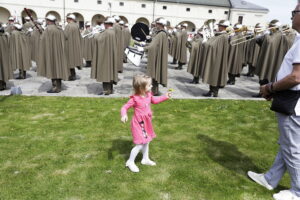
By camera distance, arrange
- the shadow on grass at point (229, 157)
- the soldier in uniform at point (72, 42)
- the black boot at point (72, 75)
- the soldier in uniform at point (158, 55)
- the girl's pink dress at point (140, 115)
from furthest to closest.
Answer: the black boot at point (72, 75)
the soldier in uniform at point (72, 42)
the soldier in uniform at point (158, 55)
the shadow on grass at point (229, 157)
the girl's pink dress at point (140, 115)

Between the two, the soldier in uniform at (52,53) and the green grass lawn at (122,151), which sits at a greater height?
the soldier in uniform at (52,53)

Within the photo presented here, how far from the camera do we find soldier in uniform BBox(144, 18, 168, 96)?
25.3 ft

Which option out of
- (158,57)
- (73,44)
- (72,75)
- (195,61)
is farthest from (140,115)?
(195,61)

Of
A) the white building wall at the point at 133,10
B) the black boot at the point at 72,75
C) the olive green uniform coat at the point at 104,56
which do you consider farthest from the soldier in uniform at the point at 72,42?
the white building wall at the point at 133,10

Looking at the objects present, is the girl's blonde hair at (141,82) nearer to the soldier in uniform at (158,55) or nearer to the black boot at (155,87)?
the soldier in uniform at (158,55)

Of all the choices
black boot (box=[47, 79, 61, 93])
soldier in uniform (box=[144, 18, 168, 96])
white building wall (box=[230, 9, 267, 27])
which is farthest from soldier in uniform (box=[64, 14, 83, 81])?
white building wall (box=[230, 9, 267, 27])

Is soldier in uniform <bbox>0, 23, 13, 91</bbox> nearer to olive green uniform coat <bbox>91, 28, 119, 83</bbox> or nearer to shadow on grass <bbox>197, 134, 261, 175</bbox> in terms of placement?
olive green uniform coat <bbox>91, 28, 119, 83</bbox>

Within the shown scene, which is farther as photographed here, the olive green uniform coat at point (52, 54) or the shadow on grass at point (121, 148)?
the olive green uniform coat at point (52, 54)

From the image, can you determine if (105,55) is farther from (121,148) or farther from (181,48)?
(181,48)

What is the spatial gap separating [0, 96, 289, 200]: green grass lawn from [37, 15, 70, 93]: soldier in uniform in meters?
1.15

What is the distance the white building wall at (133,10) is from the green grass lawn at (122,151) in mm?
43793

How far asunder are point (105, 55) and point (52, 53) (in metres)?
1.58

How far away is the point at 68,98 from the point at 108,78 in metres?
1.27

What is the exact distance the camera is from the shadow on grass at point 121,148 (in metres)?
4.30
